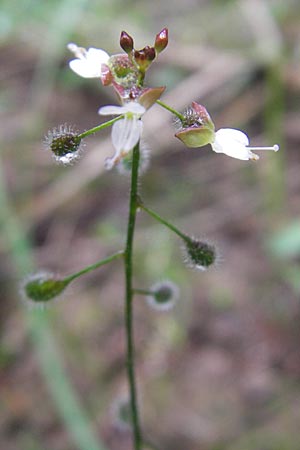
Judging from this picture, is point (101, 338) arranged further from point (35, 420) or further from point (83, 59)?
point (83, 59)

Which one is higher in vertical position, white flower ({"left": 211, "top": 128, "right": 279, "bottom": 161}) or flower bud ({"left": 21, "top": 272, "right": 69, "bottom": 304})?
white flower ({"left": 211, "top": 128, "right": 279, "bottom": 161})

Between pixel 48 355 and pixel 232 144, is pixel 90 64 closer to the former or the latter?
pixel 232 144

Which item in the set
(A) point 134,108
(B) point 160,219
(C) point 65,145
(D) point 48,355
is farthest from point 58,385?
(A) point 134,108

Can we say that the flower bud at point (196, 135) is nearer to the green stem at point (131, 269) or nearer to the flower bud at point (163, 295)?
the green stem at point (131, 269)

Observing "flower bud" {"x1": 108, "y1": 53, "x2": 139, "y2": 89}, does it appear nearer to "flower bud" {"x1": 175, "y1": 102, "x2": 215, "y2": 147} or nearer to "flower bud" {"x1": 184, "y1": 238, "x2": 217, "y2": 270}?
"flower bud" {"x1": 175, "y1": 102, "x2": 215, "y2": 147}

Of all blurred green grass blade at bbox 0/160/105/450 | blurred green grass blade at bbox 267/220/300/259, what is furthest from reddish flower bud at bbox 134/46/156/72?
blurred green grass blade at bbox 267/220/300/259

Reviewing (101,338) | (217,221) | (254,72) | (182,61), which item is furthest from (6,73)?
(101,338)

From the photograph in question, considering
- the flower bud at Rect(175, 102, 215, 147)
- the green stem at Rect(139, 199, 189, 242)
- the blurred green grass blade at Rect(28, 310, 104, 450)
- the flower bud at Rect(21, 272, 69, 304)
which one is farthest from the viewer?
the blurred green grass blade at Rect(28, 310, 104, 450)
